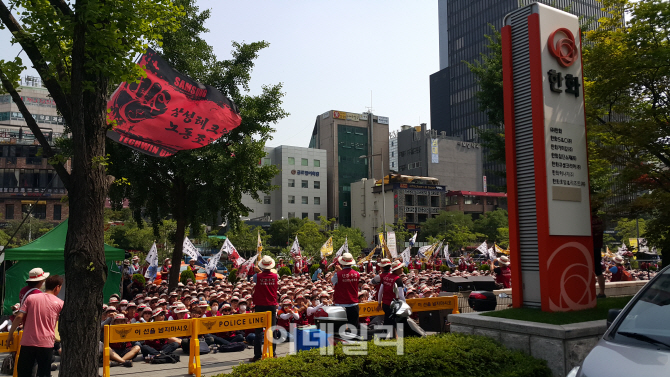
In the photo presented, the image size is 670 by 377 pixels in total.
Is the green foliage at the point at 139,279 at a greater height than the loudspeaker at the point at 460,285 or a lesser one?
lesser

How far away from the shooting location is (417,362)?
21.2ft

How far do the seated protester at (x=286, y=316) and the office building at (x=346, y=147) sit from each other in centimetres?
8992

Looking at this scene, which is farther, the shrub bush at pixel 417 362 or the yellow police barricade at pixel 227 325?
the yellow police barricade at pixel 227 325

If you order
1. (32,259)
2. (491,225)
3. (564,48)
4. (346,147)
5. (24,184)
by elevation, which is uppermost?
(346,147)

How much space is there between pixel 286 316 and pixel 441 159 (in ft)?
333

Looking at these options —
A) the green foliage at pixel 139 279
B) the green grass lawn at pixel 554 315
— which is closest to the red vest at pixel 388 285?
the green grass lawn at pixel 554 315

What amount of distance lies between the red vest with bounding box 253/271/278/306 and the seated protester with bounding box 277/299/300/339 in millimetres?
1484

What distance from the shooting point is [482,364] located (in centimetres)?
689

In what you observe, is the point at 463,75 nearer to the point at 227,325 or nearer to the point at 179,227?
the point at 179,227

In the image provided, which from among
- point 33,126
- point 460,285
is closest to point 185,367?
point 33,126

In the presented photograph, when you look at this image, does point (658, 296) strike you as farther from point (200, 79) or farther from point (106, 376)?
point (200, 79)

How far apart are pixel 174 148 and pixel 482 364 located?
364 inches

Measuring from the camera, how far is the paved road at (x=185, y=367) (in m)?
9.73

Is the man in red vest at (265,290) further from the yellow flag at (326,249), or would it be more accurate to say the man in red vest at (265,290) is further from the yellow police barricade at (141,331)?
the yellow flag at (326,249)
